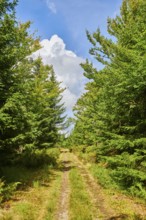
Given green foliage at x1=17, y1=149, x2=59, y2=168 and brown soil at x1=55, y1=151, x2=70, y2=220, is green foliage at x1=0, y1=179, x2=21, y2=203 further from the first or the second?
green foliage at x1=17, y1=149, x2=59, y2=168

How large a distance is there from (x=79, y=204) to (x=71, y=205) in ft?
1.24

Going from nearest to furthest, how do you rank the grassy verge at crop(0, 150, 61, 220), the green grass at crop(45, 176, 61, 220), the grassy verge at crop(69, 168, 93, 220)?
the grassy verge at crop(69, 168, 93, 220)
the grassy verge at crop(0, 150, 61, 220)
the green grass at crop(45, 176, 61, 220)

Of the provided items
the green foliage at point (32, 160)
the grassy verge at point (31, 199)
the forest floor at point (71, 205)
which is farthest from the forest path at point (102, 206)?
the green foliage at point (32, 160)

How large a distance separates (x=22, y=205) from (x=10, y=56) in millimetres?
7944

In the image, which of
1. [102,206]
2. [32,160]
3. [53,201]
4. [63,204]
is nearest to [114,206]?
[102,206]

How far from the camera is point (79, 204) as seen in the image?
40.8 ft

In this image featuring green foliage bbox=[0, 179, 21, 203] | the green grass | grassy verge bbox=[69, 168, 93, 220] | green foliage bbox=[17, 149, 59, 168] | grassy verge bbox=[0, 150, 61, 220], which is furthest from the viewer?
green foliage bbox=[17, 149, 59, 168]

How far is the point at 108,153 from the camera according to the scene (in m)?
22.1

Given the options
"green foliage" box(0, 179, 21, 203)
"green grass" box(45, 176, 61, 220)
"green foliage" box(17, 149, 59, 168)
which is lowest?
"green grass" box(45, 176, 61, 220)

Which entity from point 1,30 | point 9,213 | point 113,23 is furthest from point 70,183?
point 113,23

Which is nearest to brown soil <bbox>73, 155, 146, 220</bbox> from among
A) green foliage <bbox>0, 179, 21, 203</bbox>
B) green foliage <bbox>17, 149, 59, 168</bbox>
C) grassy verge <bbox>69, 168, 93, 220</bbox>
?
grassy verge <bbox>69, 168, 93, 220</bbox>

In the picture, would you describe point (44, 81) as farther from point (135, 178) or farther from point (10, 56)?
point (135, 178)

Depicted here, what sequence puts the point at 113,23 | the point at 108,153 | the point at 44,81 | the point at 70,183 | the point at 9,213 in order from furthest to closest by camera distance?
the point at 44,81, the point at 113,23, the point at 108,153, the point at 70,183, the point at 9,213

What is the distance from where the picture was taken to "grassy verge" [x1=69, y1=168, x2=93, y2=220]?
35.1 ft
